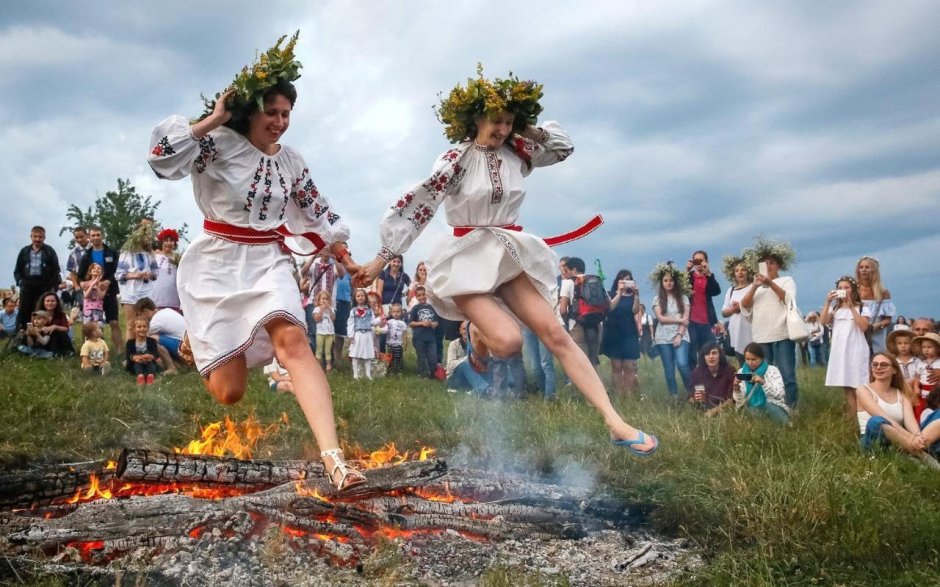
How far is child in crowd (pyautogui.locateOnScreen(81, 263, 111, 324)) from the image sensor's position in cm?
1261

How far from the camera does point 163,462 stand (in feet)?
19.8

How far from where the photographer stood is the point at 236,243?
18.3ft

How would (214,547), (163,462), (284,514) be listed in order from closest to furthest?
1. (214,547)
2. (284,514)
3. (163,462)

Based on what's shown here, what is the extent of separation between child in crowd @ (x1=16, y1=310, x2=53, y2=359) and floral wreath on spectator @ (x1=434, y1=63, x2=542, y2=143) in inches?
321

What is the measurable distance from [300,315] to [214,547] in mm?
1415

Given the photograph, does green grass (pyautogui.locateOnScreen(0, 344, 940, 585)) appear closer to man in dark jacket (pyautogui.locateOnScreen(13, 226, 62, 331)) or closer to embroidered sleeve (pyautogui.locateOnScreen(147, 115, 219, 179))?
man in dark jacket (pyautogui.locateOnScreen(13, 226, 62, 331))

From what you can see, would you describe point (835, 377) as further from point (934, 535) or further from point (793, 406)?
point (934, 535)

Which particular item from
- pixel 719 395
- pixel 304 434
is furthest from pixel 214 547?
pixel 719 395

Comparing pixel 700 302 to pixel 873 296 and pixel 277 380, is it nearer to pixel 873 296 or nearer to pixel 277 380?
pixel 873 296

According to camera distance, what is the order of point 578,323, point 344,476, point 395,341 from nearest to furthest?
point 344,476 → point 578,323 → point 395,341

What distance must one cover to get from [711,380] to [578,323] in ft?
7.04

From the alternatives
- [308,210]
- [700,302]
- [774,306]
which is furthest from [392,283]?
[308,210]

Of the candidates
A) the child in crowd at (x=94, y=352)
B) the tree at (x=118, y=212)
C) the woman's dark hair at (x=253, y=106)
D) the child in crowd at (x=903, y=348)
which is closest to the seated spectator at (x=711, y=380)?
the child in crowd at (x=903, y=348)

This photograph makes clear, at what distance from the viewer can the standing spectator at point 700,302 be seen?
11688 mm
